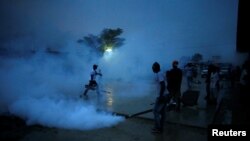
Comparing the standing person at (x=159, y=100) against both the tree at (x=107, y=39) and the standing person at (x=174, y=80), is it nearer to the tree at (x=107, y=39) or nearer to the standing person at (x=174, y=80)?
the standing person at (x=174, y=80)

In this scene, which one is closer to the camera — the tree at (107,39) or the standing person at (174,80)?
the standing person at (174,80)

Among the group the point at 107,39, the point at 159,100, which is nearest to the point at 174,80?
the point at 159,100

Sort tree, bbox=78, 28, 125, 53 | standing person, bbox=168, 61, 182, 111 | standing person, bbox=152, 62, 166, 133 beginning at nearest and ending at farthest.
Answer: standing person, bbox=152, 62, 166, 133, standing person, bbox=168, 61, 182, 111, tree, bbox=78, 28, 125, 53

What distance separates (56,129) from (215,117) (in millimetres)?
4756

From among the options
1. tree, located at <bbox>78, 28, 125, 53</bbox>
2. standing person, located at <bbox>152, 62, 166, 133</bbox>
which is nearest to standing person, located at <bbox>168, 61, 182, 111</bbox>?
standing person, located at <bbox>152, 62, 166, 133</bbox>

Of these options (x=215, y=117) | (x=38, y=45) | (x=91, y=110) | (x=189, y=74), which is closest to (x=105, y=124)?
(x=91, y=110)

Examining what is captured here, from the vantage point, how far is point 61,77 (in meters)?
15.2

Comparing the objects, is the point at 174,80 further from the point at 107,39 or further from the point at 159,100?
the point at 107,39

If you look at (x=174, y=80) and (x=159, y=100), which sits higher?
(x=174, y=80)

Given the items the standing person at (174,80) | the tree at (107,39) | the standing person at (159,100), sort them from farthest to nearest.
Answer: the tree at (107,39), the standing person at (174,80), the standing person at (159,100)

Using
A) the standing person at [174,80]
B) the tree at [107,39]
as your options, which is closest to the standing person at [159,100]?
the standing person at [174,80]

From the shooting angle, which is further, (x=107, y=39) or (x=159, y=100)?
(x=107, y=39)

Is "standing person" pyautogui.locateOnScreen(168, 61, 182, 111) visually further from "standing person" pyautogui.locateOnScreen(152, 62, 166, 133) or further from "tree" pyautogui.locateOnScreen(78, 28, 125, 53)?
"tree" pyautogui.locateOnScreen(78, 28, 125, 53)

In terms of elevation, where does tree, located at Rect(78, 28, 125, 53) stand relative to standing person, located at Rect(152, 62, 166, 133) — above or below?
above
